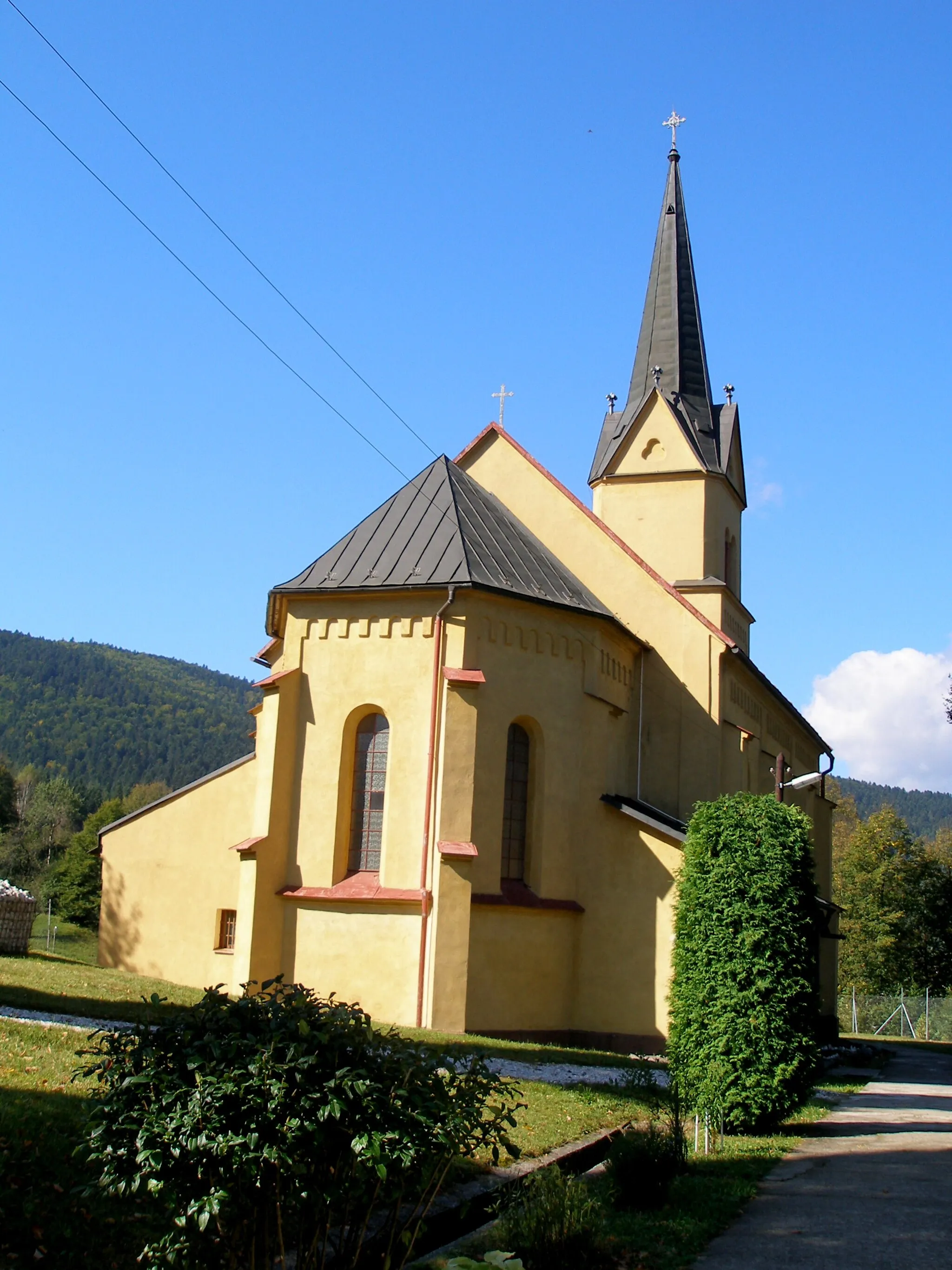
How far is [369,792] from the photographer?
20.9 m

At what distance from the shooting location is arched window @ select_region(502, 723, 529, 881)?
2139 cm

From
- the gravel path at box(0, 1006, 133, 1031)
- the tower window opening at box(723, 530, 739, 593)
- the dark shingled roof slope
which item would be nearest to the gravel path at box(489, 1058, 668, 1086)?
the gravel path at box(0, 1006, 133, 1031)

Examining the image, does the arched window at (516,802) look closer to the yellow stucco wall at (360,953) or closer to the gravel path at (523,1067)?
the yellow stucco wall at (360,953)

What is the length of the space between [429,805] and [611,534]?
8998mm

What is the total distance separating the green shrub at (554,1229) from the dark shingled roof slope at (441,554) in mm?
13561

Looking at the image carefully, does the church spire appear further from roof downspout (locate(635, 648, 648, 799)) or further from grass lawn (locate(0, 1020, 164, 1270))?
grass lawn (locate(0, 1020, 164, 1270))

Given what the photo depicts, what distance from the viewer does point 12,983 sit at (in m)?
17.1

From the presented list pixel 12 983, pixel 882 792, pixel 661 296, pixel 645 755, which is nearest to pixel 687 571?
pixel 645 755

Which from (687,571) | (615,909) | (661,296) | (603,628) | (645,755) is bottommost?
(615,909)

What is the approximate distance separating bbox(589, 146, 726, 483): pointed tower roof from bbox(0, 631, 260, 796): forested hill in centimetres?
9912

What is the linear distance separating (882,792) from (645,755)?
186172mm

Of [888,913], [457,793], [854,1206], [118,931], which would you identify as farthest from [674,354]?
[888,913]

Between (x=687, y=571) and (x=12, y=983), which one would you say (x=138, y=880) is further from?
(x=687, y=571)

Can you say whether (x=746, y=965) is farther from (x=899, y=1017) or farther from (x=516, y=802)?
(x=899, y=1017)
